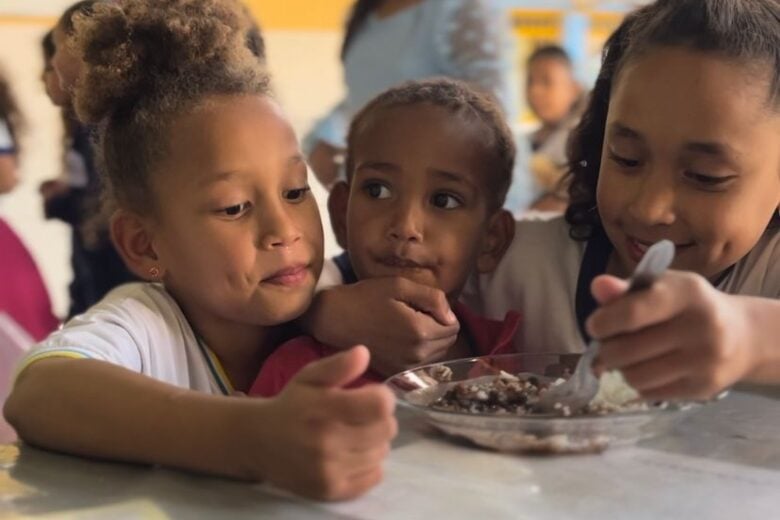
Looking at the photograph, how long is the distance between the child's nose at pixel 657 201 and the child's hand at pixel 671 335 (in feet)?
0.88

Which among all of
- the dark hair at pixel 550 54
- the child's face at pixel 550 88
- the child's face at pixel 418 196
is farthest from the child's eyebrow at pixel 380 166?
the dark hair at pixel 550 54

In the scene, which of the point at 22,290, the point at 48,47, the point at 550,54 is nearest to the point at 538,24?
the point at 550,54

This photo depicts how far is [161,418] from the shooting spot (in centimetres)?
68

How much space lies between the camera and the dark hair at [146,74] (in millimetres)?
962

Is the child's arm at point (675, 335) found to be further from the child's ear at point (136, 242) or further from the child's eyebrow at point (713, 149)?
the child's ear at point (136, 242)

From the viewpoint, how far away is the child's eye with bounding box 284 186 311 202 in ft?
3.17

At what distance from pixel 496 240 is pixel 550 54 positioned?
234 cm

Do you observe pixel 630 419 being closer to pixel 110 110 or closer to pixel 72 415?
pixel 72 415

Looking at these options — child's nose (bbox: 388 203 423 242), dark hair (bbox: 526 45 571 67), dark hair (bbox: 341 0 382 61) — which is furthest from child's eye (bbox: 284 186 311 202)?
dark hair (bbox: 526 45 571 67)

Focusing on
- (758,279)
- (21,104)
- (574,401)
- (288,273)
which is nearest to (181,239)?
(288,273)

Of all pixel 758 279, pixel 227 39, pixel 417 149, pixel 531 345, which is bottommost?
pixel 531 345

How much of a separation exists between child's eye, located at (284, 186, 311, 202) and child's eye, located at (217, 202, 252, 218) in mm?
48

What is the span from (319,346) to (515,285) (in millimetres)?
307

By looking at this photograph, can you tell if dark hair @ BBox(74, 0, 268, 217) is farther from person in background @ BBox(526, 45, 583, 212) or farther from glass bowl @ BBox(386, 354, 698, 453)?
person in background @ BBox(526, 45, 583, 212)
